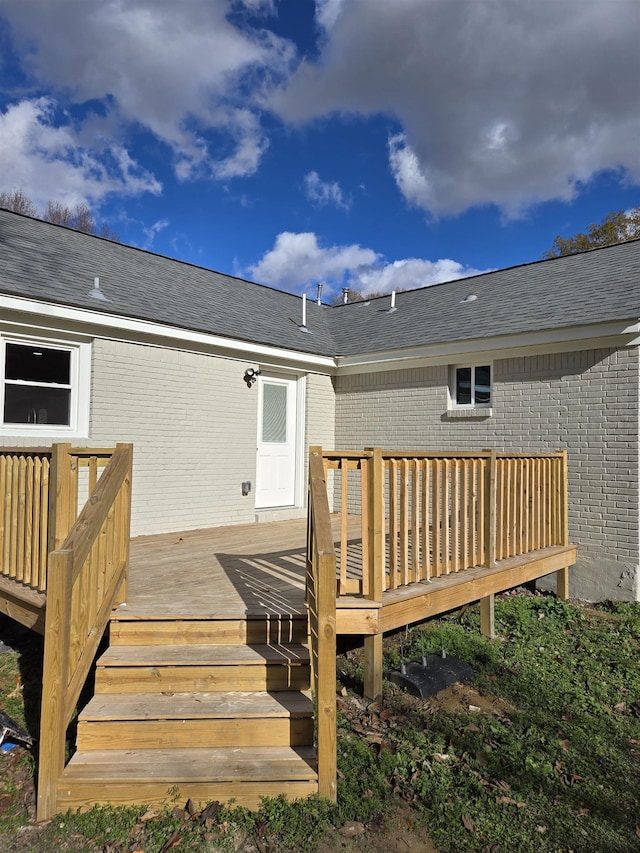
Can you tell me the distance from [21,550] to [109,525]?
1.14m

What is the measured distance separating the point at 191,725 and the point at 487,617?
339 centimetres

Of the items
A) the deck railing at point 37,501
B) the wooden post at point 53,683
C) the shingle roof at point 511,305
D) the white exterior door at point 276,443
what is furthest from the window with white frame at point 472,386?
the wooden post at point 53,683

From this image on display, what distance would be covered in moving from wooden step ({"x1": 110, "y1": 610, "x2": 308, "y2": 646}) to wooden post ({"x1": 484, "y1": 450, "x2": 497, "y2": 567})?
2278mm

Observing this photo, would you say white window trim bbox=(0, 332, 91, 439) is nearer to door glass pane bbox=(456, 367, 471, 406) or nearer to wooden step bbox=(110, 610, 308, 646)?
wooden step bbox=(110, 610, 308, 646)

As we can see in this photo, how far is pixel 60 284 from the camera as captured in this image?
21.6 feet

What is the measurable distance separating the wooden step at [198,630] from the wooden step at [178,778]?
0.82m

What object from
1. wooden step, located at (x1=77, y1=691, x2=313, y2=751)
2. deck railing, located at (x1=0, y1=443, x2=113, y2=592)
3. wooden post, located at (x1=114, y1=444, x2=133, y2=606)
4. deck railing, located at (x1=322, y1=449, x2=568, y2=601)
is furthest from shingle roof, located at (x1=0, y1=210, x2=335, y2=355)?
wooden step, located at (x1=77, y1=691, x2=313, y2=751)

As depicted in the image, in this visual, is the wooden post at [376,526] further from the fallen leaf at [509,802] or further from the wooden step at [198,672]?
the fallen leaf at [509,802]

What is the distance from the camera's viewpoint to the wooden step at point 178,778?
2723mm

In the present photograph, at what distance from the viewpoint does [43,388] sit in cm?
627

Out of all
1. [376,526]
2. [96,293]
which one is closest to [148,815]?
[376,526]

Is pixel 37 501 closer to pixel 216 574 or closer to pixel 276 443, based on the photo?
pixel 216 574

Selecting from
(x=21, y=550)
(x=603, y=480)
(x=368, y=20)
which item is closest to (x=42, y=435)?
(x=21, y=550)

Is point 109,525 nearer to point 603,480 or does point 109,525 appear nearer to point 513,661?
point 513,661
